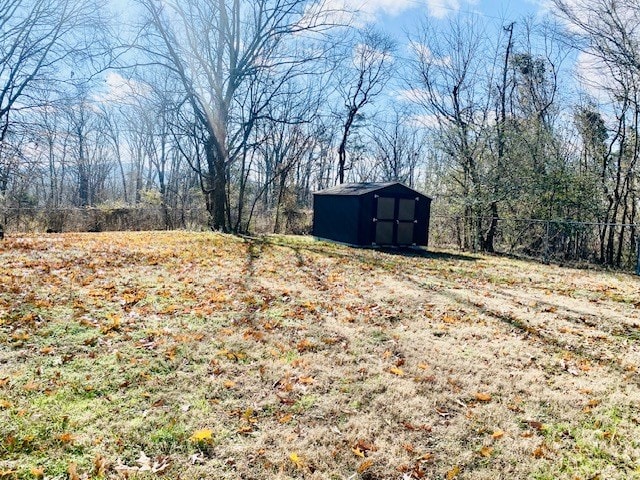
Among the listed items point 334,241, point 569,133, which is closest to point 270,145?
point 334,241

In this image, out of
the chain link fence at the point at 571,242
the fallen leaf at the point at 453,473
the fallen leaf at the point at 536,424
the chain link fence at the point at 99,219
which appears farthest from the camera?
the chain link fence at the point at 99,219

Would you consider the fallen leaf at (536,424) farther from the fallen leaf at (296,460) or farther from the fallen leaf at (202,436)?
the fallen leaf at (202,436)

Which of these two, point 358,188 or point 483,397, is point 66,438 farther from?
point 358,188

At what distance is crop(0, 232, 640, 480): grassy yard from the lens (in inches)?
94.6

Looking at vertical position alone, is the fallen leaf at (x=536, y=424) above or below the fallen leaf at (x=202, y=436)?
above

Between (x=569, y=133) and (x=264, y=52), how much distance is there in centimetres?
1166

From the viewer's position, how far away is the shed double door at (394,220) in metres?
12.8

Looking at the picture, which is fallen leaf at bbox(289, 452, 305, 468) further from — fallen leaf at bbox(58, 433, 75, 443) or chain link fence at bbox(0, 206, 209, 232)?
chain link fence at bbox(0, 206, 209, 232)

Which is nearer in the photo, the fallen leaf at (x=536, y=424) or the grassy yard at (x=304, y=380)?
the grassy yard at (x=304, y=380)

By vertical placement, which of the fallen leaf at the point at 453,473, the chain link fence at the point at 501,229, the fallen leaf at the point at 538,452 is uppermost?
the chain link fence at the point at 501,229

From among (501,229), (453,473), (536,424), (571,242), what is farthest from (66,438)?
(571,242)

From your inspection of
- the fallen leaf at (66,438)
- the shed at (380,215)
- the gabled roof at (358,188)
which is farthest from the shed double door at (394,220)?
the fallen leaf at (66,438)

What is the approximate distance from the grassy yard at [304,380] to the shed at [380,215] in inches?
245

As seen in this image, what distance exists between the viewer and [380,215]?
12773mm
